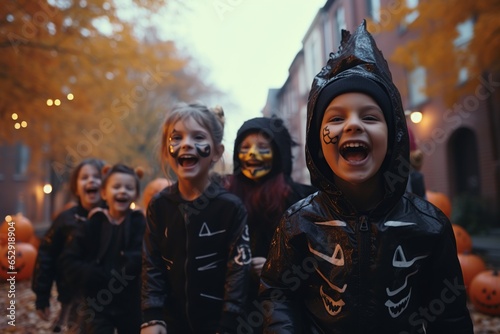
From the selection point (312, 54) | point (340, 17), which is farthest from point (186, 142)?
point (340, 17)

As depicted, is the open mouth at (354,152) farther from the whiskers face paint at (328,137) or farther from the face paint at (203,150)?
the face paint at (203,150)

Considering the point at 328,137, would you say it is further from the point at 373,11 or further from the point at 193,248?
the point at 373,11

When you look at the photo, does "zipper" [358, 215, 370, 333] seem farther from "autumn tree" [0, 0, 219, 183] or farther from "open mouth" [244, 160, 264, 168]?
"autumn tree" [0, 0, 219, 183]

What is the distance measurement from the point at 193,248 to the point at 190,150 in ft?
1.99

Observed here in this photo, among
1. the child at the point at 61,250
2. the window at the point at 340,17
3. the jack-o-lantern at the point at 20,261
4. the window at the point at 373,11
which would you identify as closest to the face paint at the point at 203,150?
the child at the point at 61,250

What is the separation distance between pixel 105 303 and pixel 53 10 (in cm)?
609

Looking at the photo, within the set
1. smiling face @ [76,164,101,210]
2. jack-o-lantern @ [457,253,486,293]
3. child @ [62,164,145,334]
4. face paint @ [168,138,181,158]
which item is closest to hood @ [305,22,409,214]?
face paint @ [168,138,181,158]

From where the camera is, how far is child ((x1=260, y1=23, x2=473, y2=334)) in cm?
159

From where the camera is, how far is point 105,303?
10.5 ft

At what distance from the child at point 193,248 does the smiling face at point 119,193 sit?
0.88 meters

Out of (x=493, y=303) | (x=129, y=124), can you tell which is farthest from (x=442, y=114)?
(x=129, y=124)

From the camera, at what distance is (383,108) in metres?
1.65

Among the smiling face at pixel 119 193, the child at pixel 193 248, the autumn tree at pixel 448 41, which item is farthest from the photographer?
the autumn tree at pixel 448 41

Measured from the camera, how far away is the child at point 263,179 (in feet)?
10.1
